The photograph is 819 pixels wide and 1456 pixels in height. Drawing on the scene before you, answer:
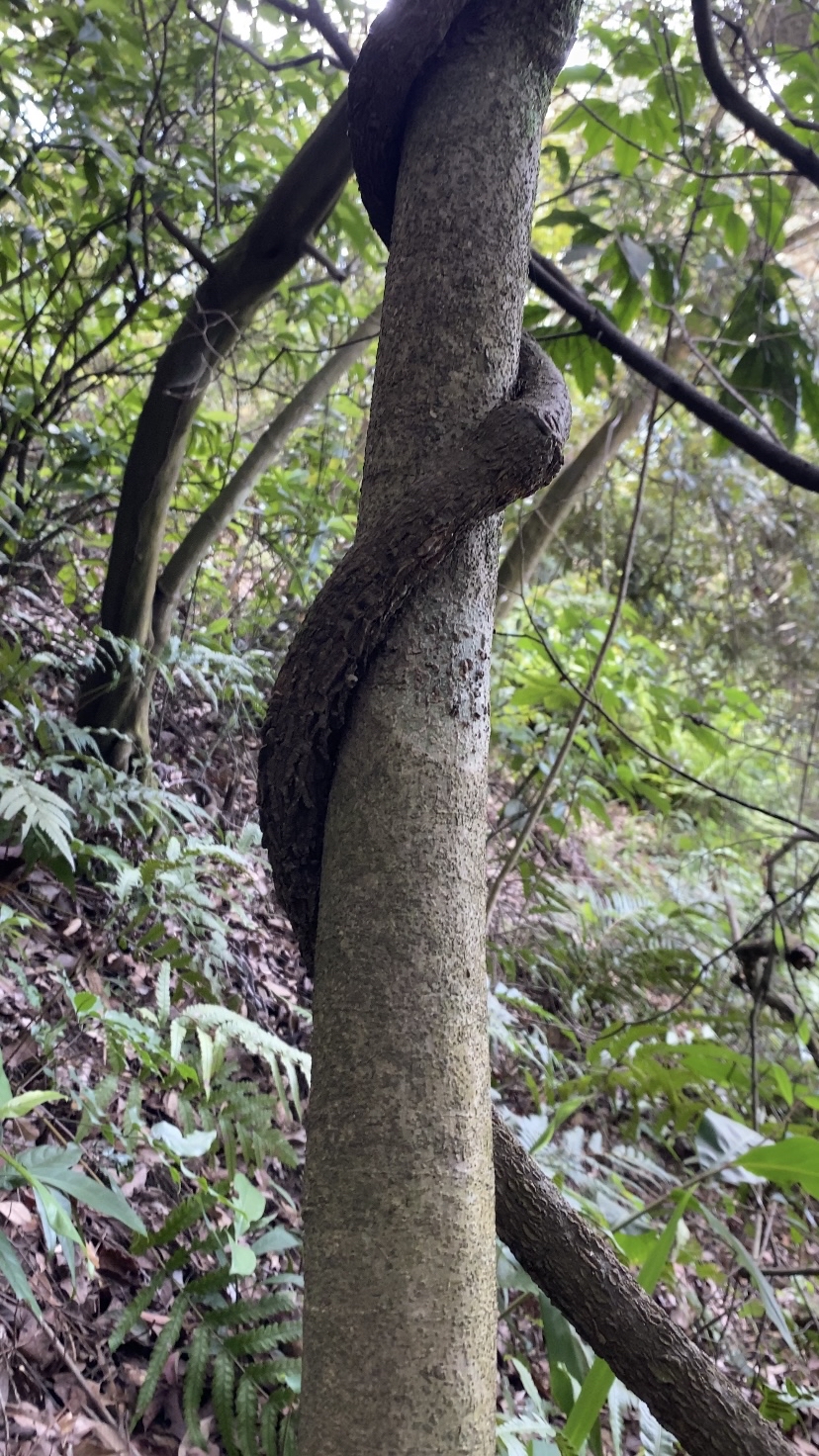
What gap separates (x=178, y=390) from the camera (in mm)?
2396

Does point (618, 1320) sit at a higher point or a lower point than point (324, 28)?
lower

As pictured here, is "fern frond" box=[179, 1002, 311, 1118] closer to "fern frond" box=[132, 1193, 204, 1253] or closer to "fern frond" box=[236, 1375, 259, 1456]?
"fern frond" box=[132, 1193, 204, 1253]

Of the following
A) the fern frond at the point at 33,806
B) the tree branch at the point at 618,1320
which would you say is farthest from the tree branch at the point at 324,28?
the tree branch at the point at 618,1320

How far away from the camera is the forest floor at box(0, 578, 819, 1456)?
1.31 metres

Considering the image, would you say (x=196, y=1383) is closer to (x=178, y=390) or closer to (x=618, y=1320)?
(x=618, y=1320)

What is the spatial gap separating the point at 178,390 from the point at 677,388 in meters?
1.59

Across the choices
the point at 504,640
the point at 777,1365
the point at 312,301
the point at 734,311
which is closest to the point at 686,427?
the point at 504,640

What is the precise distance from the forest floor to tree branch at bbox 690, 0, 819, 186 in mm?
1849

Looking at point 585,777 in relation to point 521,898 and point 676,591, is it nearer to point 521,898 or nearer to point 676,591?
point 521,898

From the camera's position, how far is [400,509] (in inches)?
25.4

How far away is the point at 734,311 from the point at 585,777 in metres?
2.56

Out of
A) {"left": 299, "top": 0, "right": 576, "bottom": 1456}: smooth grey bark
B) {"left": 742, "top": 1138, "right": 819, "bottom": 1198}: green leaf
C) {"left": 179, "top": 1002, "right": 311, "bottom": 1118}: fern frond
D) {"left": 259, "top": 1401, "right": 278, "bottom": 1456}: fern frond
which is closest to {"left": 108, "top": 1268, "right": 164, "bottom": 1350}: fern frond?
{"left": 259, "top": 1401, "right": 278, "bottom": 1456}: fern frond

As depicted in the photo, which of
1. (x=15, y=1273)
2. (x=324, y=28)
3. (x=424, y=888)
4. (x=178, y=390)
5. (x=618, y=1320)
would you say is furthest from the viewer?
(x=178, y=390)

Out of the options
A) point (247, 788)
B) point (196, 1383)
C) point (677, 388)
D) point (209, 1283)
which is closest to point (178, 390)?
point (247, 788)
